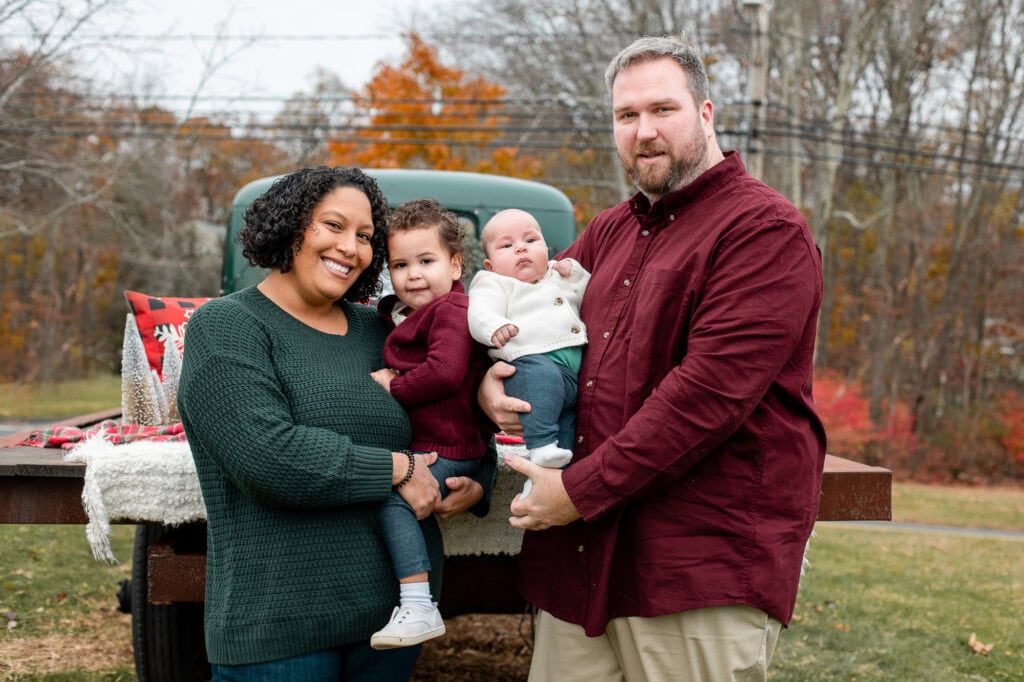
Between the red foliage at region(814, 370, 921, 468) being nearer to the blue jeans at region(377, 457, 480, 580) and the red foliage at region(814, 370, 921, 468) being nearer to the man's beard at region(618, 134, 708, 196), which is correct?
the man's beard at region(618, 134, 708, 196)

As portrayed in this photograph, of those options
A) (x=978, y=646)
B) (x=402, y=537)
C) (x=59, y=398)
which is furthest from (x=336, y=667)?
(x=59, y=398)

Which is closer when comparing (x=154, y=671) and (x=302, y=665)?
(x=302, y=665)

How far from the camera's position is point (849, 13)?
23.9m

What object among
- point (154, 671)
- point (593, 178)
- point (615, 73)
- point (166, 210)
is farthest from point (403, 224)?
point (166, 210)

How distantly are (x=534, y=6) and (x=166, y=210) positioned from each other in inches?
496

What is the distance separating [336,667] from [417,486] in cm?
49

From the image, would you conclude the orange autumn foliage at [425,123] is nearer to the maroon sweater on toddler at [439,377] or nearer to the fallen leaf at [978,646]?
the fallen leaf at [978,646]

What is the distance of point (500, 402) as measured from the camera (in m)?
2.63

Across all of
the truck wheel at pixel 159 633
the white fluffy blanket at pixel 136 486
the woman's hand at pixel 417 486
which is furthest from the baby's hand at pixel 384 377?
the truck wheel at pixel 159 633

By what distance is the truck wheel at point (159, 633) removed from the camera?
150 inches

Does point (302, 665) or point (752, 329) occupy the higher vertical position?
point (752, 329)

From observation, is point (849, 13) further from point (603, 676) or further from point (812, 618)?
point (603, 676)

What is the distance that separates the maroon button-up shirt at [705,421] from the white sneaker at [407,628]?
1.32ft

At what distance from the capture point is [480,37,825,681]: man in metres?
2.27
